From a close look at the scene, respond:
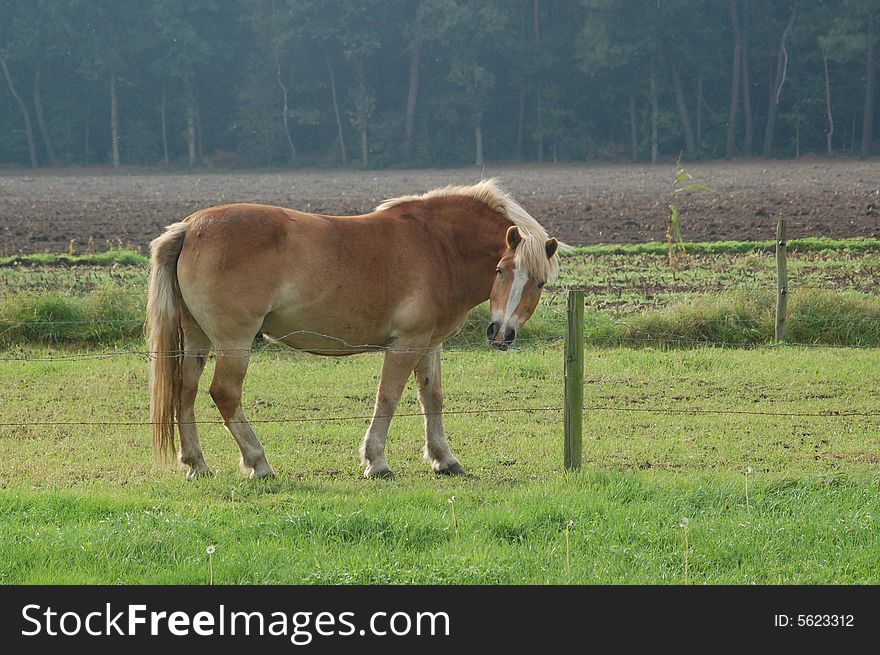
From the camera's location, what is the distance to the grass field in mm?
5184

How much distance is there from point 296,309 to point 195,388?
3.00 feet

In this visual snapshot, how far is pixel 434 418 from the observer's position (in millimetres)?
7395

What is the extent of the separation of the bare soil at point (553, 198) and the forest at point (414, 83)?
4.79 m

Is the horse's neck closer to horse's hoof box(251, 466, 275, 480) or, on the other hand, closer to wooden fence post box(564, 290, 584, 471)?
wooden fence post box(564, 290, 584, 471)

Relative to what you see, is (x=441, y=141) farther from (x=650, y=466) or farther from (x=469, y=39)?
(x=650, y=466)

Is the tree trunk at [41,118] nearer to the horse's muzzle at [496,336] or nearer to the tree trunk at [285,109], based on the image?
the tree trunk at [285,109]

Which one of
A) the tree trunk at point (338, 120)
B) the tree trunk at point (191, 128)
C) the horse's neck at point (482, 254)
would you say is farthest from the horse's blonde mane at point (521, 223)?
the tree trunk at point (191, 128)

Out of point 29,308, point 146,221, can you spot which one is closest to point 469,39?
point 146,221

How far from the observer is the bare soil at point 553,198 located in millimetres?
24000

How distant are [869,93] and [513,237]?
6022 cm

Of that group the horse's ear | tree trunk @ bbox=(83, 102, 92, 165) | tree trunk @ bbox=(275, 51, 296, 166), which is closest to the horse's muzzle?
the horse's ear

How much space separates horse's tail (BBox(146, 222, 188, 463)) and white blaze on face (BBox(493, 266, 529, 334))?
7.37 ft

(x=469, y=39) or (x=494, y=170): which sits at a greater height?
(x=469, y=39)

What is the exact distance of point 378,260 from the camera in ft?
23.9
